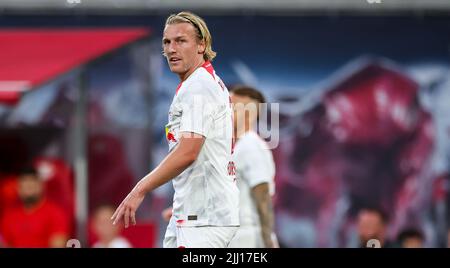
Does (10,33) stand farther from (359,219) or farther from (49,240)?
(359,219)

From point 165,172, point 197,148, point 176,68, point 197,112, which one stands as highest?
point 176,68

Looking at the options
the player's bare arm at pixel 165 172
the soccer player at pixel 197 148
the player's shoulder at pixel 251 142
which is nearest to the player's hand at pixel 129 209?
the player's bare arm at pixel 165 172

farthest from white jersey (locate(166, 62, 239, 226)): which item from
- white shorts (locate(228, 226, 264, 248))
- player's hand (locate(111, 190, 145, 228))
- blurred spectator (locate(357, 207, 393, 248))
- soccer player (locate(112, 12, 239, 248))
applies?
blurred spectator (locate(357, 207, 393, 248))

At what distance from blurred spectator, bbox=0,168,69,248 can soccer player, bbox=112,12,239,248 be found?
18.9 feet

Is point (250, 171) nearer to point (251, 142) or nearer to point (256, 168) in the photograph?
point (256, 168)

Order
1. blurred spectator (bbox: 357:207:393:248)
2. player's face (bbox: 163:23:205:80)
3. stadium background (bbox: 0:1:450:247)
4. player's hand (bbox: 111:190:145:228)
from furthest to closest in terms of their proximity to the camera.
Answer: stadium background (bbox: 0:1:450:247)
blurred spectator (bbox: 357:207:393:248)
player's face (bbox: 163:23:205:80)
player's hand (bbox: 111:190:145:228)

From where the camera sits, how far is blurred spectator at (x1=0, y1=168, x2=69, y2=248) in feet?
37.3

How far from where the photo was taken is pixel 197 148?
217 inches

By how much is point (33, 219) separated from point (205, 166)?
21.4 ft

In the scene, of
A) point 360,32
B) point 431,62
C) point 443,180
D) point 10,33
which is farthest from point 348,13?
point 10,33

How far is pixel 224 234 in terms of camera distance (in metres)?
5.68

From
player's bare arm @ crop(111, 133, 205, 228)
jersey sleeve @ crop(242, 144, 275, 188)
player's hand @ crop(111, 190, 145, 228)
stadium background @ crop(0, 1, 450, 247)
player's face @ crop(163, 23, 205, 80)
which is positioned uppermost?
stadium background @ crop(0, 1, 450, 247)

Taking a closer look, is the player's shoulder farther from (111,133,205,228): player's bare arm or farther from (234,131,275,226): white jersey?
(111,133,205,228): player's bare arm

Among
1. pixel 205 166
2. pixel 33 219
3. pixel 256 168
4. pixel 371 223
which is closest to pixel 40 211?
pixel 33 219
